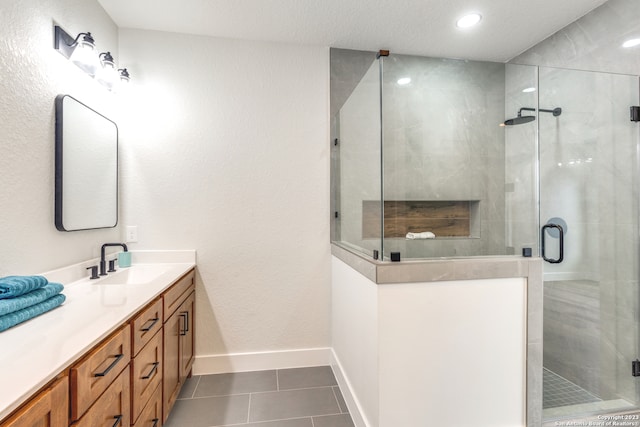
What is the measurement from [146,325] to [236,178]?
4.43 feet

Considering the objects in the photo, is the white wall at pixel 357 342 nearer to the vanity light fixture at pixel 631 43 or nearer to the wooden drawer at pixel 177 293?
the wooden drawer at pixel 177 293

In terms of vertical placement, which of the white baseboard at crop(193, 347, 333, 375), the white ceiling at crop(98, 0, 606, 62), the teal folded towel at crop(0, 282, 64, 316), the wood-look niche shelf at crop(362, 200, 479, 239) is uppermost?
the white ceiling at crop(98, 0, 606, 62)

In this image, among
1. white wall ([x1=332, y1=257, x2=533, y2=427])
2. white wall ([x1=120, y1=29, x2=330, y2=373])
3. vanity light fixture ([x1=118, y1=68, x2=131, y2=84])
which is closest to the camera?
white wall ([x1=332, y1=257, x2=533, y2=427])

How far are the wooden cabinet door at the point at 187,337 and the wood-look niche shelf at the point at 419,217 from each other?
4.34 feet

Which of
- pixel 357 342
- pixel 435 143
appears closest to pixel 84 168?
pixel 357 342

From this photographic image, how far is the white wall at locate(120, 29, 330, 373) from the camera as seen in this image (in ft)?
7.98

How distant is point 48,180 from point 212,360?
168 cm

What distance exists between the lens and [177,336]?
1972mm

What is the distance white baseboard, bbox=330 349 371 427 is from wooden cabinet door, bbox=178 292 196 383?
108 centimetres

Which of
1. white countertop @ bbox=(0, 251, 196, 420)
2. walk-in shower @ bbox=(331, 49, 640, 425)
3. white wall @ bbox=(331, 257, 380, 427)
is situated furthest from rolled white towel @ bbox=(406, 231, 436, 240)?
white countertop @ bbox=(0, 251, 196, 420)

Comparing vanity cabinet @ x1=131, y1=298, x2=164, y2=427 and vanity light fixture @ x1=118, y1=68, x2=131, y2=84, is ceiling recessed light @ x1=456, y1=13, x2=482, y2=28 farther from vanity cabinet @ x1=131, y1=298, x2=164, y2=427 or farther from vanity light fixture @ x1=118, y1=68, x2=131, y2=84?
vanity cabinet @ x1=131, y1=298, x2=164, y2=427

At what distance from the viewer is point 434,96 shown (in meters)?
2.12

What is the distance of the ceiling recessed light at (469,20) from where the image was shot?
2.25 m

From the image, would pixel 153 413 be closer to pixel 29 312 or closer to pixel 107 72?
pixel 29 312
